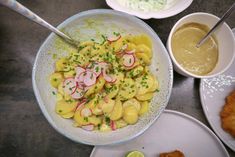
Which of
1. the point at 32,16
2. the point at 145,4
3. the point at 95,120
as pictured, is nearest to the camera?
the point at 32,16

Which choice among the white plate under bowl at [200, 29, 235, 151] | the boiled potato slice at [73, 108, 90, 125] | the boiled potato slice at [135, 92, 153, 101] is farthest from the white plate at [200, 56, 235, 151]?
the boiled potato slice at [73, 108, 90, 125]

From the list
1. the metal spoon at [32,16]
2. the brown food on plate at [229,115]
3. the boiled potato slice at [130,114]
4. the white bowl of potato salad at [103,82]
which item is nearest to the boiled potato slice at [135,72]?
the white bowl of potato salad at [103,82]

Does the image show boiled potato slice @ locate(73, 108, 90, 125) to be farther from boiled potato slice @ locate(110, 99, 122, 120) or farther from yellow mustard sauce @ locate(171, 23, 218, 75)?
yellow mustard sauce @ locate(171, 23, 218, 75)

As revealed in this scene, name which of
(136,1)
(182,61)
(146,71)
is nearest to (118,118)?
(146,71)

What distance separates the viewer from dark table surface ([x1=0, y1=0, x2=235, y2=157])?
107 centimetres

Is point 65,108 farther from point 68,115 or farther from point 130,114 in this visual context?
point 130,114

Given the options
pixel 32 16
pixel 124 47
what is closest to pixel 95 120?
pixel 124 47

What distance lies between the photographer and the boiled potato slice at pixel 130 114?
0.95 meters

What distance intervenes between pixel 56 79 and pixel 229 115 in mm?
607

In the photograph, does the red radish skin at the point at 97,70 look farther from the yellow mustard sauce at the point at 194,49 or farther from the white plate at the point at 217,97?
the white plate at the point at 217,97

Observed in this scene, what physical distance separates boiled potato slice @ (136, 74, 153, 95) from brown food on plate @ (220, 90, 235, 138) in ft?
0.99

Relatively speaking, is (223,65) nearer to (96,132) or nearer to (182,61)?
(182,61)

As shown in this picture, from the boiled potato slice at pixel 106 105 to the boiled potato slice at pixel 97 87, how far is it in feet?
0.13

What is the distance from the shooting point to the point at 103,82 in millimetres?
961
